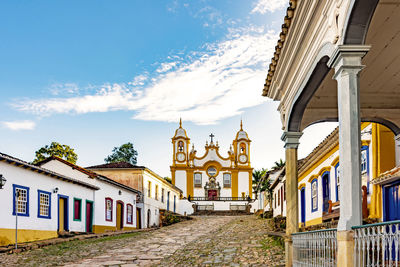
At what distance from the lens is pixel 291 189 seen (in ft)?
30.2

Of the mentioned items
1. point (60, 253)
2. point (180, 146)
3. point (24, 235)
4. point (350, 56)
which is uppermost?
point (180, 146)

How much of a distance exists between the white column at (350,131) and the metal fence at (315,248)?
2.73 ft

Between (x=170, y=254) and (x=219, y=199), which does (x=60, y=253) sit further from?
(x=219, y=199)

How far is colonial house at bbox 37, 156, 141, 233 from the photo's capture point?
2177cm

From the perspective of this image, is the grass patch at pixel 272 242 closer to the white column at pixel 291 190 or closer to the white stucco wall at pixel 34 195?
the white column at pixel 291 190

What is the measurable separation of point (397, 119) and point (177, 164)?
135 ft

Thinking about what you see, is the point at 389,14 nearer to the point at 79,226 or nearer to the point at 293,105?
the point at 293,105

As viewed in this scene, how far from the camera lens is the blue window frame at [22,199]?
642 inches

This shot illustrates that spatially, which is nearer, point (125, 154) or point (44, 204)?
point (44, 204)

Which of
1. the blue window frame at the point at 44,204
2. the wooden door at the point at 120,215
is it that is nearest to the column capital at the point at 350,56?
the blue window frame at the point at 44,204

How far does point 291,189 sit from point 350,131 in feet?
13.9

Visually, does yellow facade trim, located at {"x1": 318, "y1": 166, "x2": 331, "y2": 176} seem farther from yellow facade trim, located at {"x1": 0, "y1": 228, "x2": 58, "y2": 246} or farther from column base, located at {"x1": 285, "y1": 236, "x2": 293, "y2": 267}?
yellow facade trim, located at {"x1": 0, "y1": 228, "x2": 58, "y2": 246}

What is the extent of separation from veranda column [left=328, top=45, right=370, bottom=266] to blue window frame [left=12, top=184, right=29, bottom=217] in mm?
13698

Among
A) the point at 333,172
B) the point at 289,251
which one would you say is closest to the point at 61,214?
the point at 333,172
